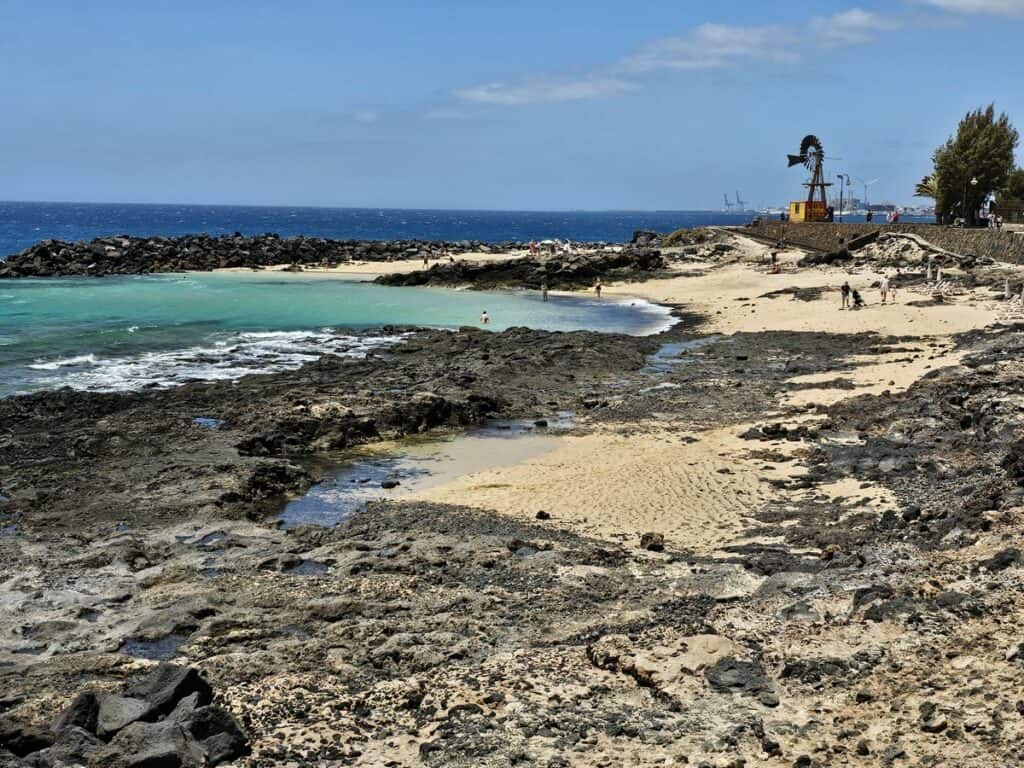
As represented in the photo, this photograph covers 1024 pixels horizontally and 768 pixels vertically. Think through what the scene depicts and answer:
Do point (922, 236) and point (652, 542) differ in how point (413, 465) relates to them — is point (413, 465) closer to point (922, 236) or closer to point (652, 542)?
point (652, 542)

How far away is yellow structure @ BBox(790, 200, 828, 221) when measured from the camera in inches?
2849

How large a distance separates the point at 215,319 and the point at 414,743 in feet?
125

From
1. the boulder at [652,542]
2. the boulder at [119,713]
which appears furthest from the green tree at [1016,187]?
the boulder at [119,713]

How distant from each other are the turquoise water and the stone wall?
15733 mm

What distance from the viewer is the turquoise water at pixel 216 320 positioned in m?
30.7

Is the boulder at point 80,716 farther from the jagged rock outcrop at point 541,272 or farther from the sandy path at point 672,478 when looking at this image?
the jagged rock outcrop at point 541,272

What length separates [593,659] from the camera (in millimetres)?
9625

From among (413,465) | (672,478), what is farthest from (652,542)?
(413,465)

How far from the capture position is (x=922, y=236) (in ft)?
179

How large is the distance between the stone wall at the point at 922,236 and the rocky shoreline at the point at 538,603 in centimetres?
2748

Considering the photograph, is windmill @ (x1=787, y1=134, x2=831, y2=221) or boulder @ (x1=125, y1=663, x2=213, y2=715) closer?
boulder @ (x1=125, y1=663, x2=213, y2=715)

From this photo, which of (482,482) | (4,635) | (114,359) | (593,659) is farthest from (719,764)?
(114,359)

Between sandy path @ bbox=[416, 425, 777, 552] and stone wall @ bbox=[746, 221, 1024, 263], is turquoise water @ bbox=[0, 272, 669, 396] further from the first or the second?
stone wall @ bbox=[746, 221, 1024, 263]

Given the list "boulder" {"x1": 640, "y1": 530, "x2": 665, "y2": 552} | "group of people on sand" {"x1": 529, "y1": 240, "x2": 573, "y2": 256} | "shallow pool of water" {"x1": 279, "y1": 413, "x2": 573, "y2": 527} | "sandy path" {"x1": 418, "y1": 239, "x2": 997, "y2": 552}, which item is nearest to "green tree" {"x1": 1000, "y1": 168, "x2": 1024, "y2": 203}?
"group of people on sand" {"x1": 529, "y1": 240, "x2": 573, "y2": 256}
